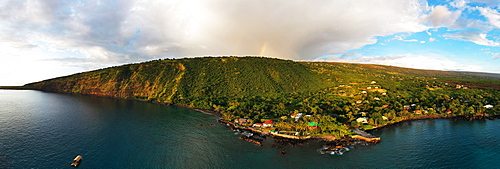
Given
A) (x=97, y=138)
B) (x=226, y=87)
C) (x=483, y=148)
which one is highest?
(x=226, y=87)

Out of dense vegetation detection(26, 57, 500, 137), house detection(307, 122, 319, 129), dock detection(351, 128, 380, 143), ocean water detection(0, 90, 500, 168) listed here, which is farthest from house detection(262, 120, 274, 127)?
dock detection(351, 128, 380, 143)

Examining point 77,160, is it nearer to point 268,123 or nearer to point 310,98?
point 268,123

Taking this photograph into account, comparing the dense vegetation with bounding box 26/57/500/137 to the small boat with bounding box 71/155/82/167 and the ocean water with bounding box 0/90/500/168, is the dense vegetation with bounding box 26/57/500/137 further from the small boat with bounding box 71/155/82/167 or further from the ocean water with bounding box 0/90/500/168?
the small boat with bounding box 71/155/82/167

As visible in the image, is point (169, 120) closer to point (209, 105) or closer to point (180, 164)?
point (209, 105)

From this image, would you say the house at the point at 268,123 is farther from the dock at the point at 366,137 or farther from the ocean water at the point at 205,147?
the dock at the point at 366,137

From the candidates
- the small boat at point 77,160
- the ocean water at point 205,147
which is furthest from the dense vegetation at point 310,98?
the small boat at point 77,160

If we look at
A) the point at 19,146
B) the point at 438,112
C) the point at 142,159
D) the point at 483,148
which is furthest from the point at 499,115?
the point at 19,146

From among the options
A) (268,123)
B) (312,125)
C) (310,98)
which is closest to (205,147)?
(268,123)

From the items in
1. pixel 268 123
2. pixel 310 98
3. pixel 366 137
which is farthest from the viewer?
pixel 310 98
